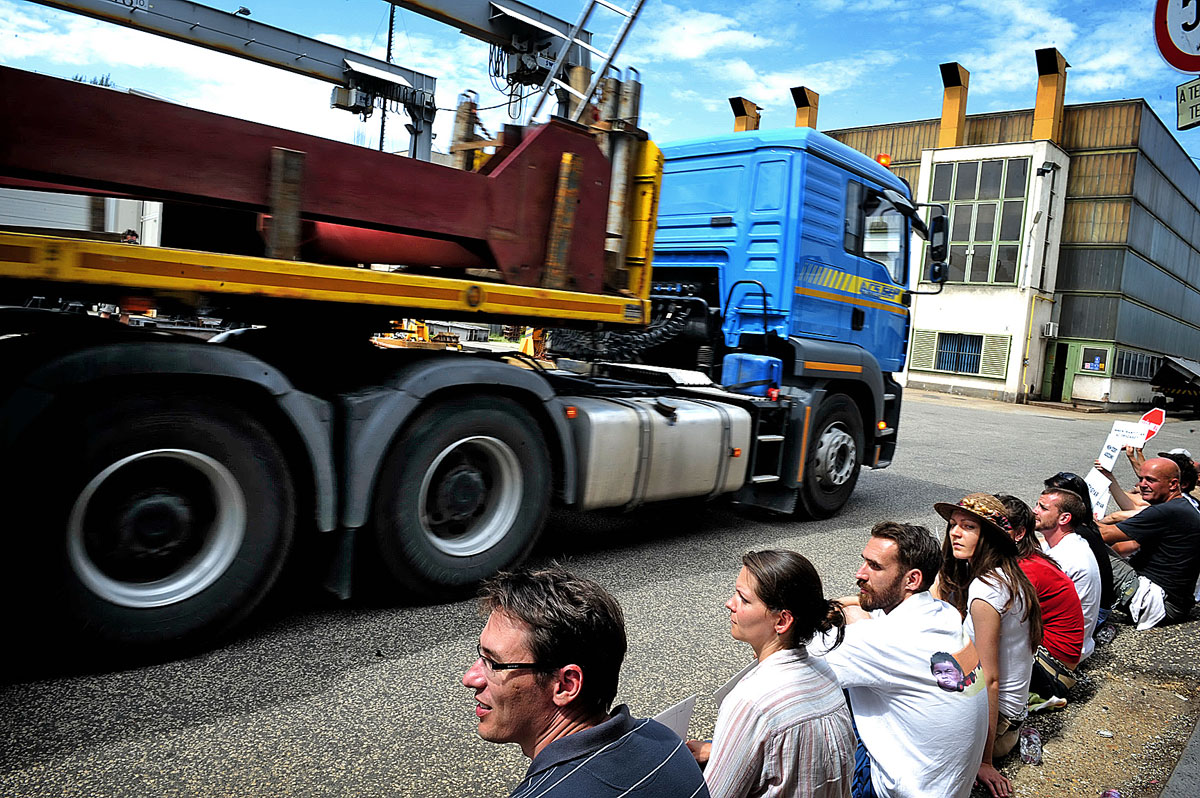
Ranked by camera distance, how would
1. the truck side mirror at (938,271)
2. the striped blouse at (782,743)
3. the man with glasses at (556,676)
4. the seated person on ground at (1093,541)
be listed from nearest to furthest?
the man with glasses at (556,676)
the striped blouse at (782,743)
the seated person on ground at (1093,541)
the truck side mirror at (938,271)

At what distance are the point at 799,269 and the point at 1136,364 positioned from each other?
98.2 ft

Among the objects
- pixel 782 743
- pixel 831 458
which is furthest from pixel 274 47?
pixel 782 743

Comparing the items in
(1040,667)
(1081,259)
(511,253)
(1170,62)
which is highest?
(1081,259)

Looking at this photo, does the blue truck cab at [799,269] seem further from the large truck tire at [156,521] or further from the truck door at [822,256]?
the large truck tire at [156,521]

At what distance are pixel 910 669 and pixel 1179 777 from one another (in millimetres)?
1526

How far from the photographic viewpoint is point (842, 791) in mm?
2035

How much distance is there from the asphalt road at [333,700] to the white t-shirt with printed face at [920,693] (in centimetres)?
92

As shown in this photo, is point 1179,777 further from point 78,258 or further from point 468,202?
point 78,258

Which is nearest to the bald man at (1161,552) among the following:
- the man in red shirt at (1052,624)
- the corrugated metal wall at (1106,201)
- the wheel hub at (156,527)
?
the man in red shirt at (1052,624)

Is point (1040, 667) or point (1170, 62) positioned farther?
point (1170, 62)

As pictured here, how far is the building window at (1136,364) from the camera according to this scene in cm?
2923

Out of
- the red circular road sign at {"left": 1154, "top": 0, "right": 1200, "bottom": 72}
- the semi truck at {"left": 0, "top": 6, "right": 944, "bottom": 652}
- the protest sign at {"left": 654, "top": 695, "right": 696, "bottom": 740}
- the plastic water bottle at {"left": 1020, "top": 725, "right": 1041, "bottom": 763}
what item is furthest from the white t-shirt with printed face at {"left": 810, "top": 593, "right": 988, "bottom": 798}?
the red circular road sign at {"left": 1154, "top": 0, "right": 1200, "bottom": 72}

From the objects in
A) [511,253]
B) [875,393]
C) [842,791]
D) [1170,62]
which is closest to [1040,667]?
[842,791]

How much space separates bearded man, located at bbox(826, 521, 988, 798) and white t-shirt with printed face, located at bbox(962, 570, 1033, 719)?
474mm
